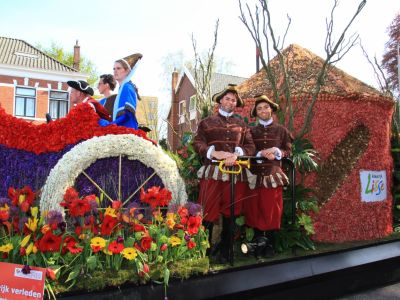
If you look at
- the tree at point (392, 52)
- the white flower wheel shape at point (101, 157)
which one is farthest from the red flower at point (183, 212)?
the tree at point (392, 52)

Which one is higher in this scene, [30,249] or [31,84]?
[31,84]

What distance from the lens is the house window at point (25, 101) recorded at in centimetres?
1834

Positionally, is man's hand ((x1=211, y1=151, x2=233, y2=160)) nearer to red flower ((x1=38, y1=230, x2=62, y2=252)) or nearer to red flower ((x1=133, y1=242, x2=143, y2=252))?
red flower ((x1=133, y1=242, x2=143, y2=252))

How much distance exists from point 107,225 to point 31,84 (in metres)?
17.6

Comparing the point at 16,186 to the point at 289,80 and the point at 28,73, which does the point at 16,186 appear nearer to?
the point at 289,80

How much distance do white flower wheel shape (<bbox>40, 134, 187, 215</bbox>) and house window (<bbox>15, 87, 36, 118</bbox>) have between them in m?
16.4

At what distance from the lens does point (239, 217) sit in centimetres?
384

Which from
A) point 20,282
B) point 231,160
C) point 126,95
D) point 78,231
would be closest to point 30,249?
point 20,282

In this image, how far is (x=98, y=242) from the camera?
258 cm

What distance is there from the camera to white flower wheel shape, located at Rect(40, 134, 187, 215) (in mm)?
3143

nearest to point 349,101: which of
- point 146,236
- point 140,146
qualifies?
point 140,146

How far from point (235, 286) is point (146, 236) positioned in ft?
2.49

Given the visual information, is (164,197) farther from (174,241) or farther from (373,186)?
(373,186)

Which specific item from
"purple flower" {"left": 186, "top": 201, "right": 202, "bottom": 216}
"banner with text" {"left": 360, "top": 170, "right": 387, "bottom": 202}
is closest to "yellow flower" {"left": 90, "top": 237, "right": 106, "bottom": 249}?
"purple flower" {"left": 186, "top": 201, "right": 202, "bottom": 216}
